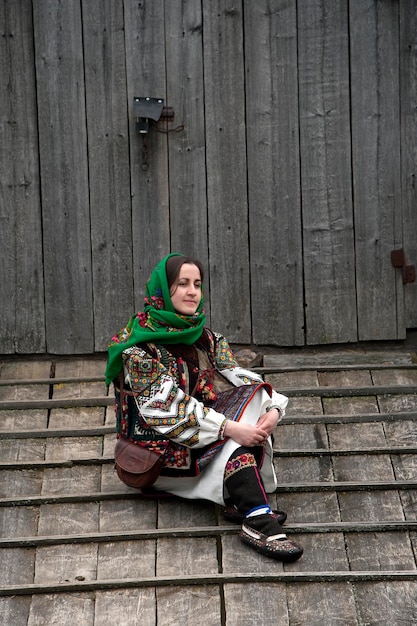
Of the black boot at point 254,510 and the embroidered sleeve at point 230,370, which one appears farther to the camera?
the embroidered sleeve at point 230,370

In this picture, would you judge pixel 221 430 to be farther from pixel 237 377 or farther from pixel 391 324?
pixel 391 324

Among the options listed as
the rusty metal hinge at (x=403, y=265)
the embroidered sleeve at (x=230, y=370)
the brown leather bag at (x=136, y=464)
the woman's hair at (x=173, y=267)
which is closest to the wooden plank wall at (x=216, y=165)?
the rusty metal hinge at (x=403, y=265)

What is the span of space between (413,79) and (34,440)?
2.82 m

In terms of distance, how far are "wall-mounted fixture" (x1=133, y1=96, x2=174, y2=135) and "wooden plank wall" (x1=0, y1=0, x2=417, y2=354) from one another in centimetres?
7

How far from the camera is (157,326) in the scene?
13.7ft

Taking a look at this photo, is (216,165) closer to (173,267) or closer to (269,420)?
(173,267)

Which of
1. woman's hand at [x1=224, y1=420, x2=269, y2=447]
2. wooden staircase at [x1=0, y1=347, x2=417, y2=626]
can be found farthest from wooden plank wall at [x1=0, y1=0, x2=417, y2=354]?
woman's hand at [x1=224, y1=420, x2=269, y2=447]

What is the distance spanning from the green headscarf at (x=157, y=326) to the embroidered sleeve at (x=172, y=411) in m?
0.11

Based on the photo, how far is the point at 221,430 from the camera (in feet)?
13.2

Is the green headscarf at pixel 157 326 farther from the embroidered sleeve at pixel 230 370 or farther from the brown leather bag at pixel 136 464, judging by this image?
the brown leather bag at pixel 136 464

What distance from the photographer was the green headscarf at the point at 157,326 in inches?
163

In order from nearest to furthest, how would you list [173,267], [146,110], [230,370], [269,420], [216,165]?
[269,420], [173,267], [230,370], [146,110], [216,165]

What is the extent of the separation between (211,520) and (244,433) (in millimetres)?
426

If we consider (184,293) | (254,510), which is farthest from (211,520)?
(184,293)
